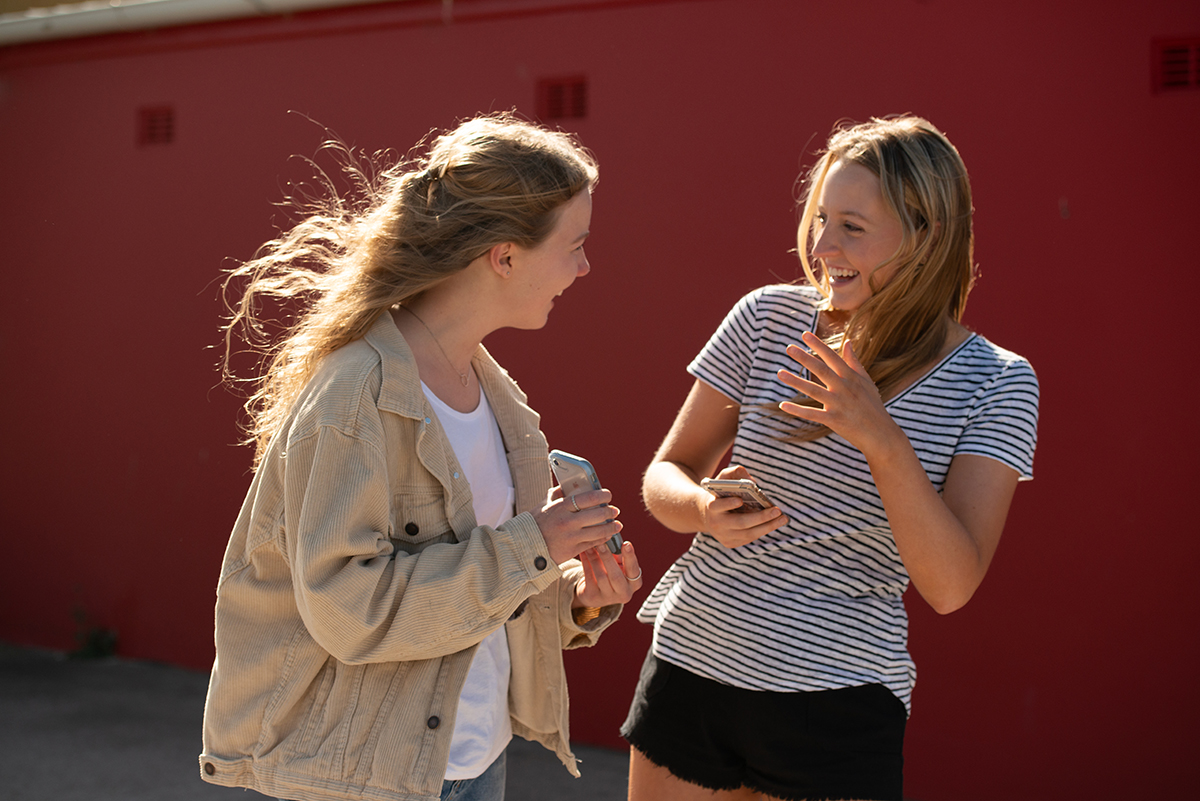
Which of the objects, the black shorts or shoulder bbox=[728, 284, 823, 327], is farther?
shoulder bbox=[728, 284, 823, 327]

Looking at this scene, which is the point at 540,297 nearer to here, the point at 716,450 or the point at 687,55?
the point at 716,450

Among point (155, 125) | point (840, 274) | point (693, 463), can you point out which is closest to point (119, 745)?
point (155, 125)

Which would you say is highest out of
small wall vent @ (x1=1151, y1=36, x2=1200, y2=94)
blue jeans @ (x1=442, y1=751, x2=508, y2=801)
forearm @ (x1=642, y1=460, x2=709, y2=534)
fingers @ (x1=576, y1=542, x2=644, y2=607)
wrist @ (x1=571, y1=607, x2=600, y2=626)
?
small wall vent @ (x1=1151, y1=36, x2=1200, y2=94)

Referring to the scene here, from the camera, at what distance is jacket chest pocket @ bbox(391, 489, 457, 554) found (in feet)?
5.75

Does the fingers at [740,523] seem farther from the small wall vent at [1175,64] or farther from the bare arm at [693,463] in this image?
the small wall vent at [1175,64]

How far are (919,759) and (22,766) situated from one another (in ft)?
11.7

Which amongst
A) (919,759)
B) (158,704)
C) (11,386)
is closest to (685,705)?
(919,759)

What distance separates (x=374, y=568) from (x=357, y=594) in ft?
0.15

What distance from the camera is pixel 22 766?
4.29 m

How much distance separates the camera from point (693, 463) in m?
2.32

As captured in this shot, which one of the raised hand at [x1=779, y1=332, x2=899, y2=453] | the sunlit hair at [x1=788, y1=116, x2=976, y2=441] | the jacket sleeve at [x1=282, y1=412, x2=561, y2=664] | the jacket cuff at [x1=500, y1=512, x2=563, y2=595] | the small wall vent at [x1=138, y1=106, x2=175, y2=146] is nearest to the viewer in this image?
the jacket sleeve at [x1=282, y1=412, x2=561, y2=664]

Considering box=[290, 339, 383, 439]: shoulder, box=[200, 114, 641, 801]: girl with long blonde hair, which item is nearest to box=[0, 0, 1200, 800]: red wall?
box=[200, 114, 641, 801]: girl with long blonde hair

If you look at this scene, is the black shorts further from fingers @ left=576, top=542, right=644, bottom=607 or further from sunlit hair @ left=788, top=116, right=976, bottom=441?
sunlit hair @ left=788, top=116, right=976, bottom=441

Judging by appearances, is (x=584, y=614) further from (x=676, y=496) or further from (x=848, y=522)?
(x=848, y=522)
